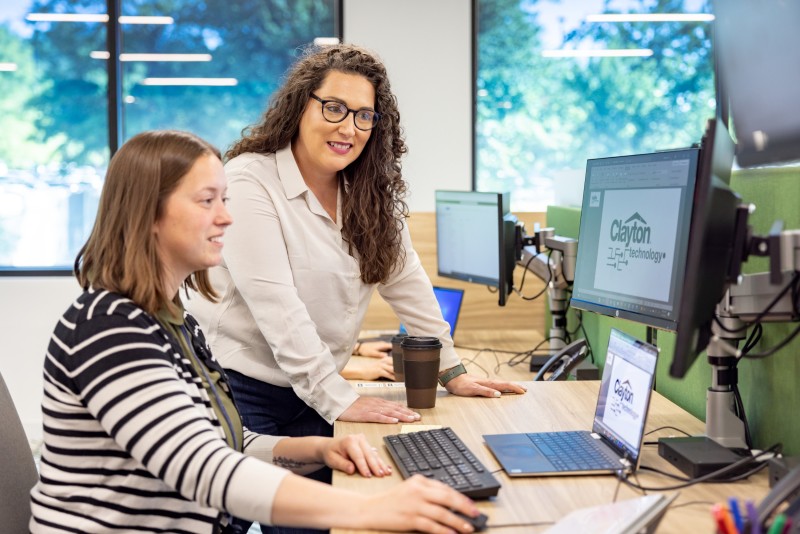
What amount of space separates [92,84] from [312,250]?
318 cm

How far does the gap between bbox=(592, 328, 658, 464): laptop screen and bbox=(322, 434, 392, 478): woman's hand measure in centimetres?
37

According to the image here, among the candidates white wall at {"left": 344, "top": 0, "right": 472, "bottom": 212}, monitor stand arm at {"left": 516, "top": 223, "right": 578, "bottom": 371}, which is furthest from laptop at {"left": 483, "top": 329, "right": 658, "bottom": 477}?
white wall at {"left": 344, "top": 0, "right": 472, "bottom": 212}

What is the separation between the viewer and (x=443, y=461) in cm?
128

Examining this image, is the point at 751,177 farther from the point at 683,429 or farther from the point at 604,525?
the point at 604,525

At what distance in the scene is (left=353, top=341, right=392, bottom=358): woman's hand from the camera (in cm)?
262

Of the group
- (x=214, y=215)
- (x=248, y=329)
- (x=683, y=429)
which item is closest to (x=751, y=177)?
(x=683, y=429)

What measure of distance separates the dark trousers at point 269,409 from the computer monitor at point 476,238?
890mm

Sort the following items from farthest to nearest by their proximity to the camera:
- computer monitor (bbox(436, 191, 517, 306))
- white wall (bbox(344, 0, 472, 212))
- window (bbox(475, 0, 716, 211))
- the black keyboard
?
window (bbox(475, 0, 716, 211)) → white wall (bbox(344, 0, 472, 212)) → computer monitor (bbox(436, 191, 517, 306)) → the black keyboard

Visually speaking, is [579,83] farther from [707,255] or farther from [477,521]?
[477,521]

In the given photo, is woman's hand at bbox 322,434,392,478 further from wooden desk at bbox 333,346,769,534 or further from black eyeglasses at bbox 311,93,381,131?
black eyeglasses at bbox 311,93,381,131

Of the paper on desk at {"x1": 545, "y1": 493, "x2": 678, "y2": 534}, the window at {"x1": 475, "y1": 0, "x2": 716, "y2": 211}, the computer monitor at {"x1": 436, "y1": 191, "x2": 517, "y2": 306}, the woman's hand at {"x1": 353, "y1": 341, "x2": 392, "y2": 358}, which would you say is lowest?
the woman's hand at {"x1": 353, "y1": 341, "x2": 392, "y2": 358}

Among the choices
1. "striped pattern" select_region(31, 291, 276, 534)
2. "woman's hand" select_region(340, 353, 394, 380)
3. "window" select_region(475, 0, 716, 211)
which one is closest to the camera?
"striped pattern" select_region(31, 291, 276, 534)

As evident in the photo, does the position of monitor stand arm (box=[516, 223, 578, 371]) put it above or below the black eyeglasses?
Result: below

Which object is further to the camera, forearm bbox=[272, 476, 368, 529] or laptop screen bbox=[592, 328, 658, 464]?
laptop screen bbox=[592, 328, 658, 464]
